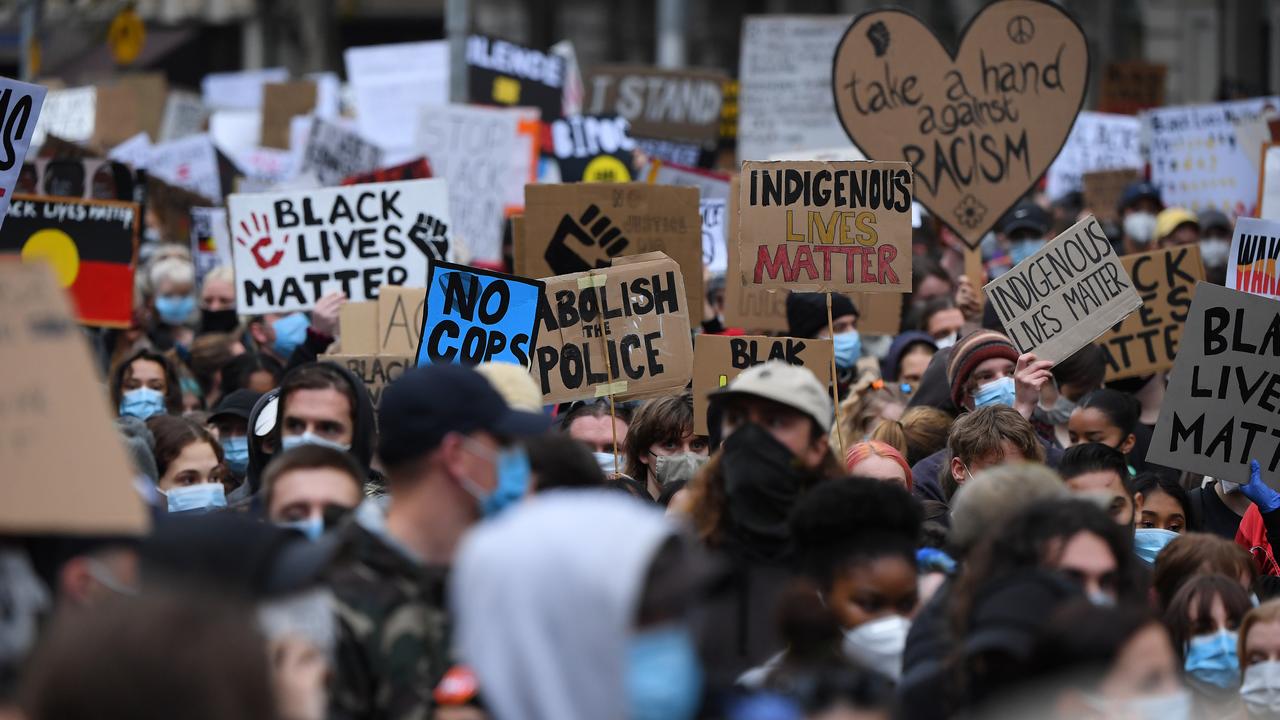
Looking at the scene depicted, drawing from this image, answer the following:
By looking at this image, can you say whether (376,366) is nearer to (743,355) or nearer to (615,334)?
(615,334)

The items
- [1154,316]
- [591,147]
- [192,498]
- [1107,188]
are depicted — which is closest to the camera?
[192,498]

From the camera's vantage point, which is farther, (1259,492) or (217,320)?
(217,320)

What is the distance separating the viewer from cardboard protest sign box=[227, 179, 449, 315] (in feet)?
30.1

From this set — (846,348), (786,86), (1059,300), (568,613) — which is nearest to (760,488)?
(568,613)

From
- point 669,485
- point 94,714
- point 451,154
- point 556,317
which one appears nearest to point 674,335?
point 556,317

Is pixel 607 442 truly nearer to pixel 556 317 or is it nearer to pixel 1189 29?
pixel 556 317

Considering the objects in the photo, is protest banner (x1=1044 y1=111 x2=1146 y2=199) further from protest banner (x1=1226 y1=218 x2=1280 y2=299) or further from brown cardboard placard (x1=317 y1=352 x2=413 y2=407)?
brown cardboard placard (x1=317 y1=352 x2=413 y2=407)

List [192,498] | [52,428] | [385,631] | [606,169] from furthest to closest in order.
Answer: [606,169]
[192,498]
[385,631]
[52,428]

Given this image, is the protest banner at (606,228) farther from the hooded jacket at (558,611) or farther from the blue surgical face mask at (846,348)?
the hooded jacket at (558,611)

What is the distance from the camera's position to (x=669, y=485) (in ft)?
20.6

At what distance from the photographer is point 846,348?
911cm

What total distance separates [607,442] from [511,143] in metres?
6.41

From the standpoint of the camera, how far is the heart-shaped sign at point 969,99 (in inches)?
348

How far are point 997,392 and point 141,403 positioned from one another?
3.91 m
